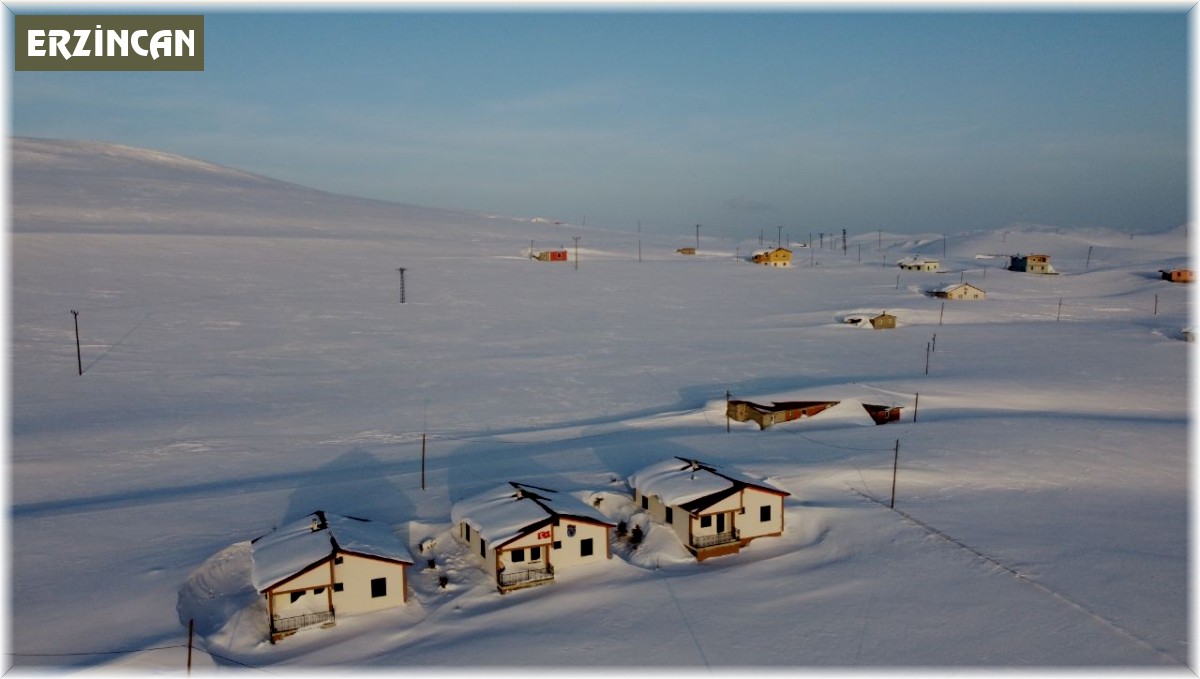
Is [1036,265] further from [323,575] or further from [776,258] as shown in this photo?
[323,575]

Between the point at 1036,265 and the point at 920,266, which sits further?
the point at 920,266

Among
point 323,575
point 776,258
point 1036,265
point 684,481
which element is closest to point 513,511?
point 323,575

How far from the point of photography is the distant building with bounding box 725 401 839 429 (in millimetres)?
27328

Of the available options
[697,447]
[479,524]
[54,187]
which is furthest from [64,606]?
[54,187]

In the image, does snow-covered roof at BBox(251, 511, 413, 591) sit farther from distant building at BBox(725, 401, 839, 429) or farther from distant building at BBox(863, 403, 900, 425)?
distant building at BBox(863, 403, 900, 425)

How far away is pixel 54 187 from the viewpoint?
3915 inches

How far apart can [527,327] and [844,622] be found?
3914cm

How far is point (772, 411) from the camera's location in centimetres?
→ 2741

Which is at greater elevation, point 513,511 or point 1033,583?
point 513,511

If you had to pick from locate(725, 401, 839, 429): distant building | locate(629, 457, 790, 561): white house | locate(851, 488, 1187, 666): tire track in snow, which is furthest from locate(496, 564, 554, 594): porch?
locate(725, 401, 839, 429): distant building

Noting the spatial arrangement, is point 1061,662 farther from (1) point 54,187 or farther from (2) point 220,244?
(1) point 54,187

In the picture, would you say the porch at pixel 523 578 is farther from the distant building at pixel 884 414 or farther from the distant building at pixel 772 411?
the distant building at pixel 884 414

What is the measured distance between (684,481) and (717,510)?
1.39 m

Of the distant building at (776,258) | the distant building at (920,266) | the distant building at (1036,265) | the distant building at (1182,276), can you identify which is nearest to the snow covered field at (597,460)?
the distant building at (1182,276)
